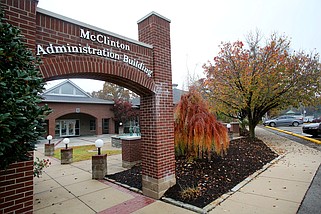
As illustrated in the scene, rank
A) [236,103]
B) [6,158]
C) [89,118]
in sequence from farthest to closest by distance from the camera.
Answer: [89,118] → [236,103] → [6,158]

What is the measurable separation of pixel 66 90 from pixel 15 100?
78.9 ft

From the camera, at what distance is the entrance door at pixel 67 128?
75.3 feet

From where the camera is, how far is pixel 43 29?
3.15 meters

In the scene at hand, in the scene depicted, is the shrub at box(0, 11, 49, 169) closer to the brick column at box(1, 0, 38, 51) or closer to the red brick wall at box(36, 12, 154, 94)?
the brick column at box(1, 0, 38, 51)

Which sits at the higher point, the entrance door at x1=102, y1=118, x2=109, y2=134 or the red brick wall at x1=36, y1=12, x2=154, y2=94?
the red brick wall at x1=36, y1=12, x2=154, y2=94

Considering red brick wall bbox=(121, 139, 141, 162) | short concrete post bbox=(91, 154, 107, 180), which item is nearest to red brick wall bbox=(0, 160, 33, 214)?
short concrete post bbox=(91, 154, 107, 180)

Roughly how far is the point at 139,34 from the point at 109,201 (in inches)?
175

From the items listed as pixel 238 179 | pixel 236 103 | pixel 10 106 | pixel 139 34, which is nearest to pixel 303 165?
pixel 238 179

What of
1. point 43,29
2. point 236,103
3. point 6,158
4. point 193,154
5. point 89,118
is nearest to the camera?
point 6,158

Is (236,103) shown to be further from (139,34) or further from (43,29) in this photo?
(43,29)

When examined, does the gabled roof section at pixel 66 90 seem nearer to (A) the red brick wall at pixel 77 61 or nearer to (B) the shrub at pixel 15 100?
(A) the red brick wall at pixel 77 61

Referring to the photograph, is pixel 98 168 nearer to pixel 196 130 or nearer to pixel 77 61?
pixel 196 130

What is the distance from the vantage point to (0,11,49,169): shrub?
1.77 m

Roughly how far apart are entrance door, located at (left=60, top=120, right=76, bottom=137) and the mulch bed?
19219mm
